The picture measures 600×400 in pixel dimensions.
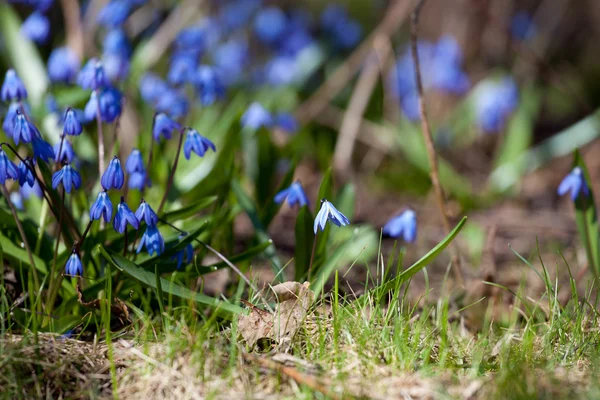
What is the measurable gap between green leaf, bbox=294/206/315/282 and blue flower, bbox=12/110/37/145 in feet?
3.35

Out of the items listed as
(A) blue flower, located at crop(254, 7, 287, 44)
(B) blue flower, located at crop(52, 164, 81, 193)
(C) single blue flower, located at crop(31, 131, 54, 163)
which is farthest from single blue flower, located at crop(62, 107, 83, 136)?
(A) blue flower, located at crop(254, 7, 287, 44)

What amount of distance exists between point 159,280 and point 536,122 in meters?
4.75

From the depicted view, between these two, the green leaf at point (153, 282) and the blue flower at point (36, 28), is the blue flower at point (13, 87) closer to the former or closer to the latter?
the green leaf at point (153, 282)

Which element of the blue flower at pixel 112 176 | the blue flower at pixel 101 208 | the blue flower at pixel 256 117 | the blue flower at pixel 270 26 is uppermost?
the blue flower at pixel 270 26

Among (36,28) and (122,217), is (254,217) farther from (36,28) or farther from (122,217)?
(36,28)

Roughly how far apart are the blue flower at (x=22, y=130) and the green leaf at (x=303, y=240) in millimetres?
1022

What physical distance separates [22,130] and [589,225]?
2.25 metres

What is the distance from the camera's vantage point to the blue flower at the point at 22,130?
7.07 ft

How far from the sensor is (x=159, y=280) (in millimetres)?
2158

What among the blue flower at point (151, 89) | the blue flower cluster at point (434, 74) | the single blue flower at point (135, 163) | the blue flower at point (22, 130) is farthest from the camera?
the blue flower cluster at point (434, 74)

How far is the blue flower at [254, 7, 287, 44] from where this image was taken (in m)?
5.61

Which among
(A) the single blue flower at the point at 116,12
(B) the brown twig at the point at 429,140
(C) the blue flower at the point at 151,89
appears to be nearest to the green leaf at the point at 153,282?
(B) the brown twig at the point at 429,140

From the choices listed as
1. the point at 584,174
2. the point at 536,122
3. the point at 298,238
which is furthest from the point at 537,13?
the point at 298,238

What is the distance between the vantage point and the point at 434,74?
4980 mm
